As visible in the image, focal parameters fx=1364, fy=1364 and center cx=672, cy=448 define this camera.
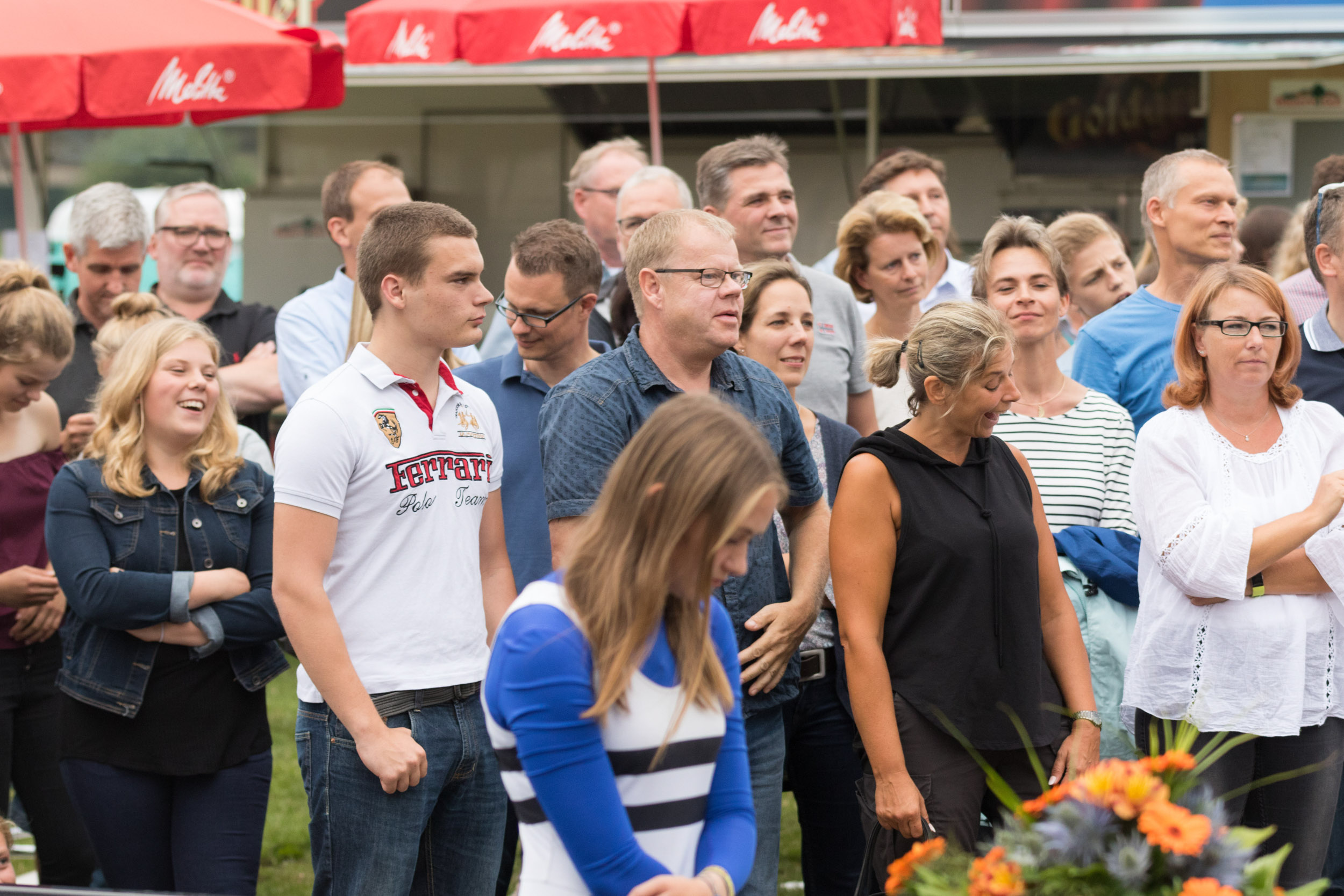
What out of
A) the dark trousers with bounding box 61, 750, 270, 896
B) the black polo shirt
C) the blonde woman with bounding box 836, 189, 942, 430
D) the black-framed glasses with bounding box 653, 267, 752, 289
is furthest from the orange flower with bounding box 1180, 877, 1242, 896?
the black polo shirt

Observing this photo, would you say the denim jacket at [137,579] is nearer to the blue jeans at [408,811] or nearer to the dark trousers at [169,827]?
the dark trousers at [169,827]

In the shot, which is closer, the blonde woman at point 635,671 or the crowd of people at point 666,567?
the blonde woman at point 635,671

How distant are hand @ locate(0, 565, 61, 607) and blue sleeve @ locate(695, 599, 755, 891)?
8.89 feet

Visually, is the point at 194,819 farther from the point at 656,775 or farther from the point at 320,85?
the point at 320,85

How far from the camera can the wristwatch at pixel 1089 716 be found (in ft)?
10.8

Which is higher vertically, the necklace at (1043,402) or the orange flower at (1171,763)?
the necklace at (1043,402)

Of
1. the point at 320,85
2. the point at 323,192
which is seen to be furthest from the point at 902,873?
the point at 320,85

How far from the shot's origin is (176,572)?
358 centimetres

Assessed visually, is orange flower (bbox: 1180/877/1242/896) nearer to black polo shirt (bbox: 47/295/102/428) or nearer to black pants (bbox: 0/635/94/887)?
black pants (bbox: 0/635/94/887)

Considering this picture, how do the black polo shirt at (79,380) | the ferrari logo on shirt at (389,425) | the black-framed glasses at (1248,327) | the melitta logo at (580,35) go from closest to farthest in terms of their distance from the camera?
the ferrari logo on shirt at (389,425), the black-framed glasses at (1248,327), the black polo shirt at (79,380), the melitta logo at (580,35)

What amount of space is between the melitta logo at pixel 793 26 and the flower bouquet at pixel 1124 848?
13.2 ft

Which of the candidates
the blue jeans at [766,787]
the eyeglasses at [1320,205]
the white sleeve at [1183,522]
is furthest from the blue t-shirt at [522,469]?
the eyeglasses at [1320,205]

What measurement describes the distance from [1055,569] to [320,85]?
3809 mm

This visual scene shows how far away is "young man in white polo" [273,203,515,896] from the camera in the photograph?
2.77 m
